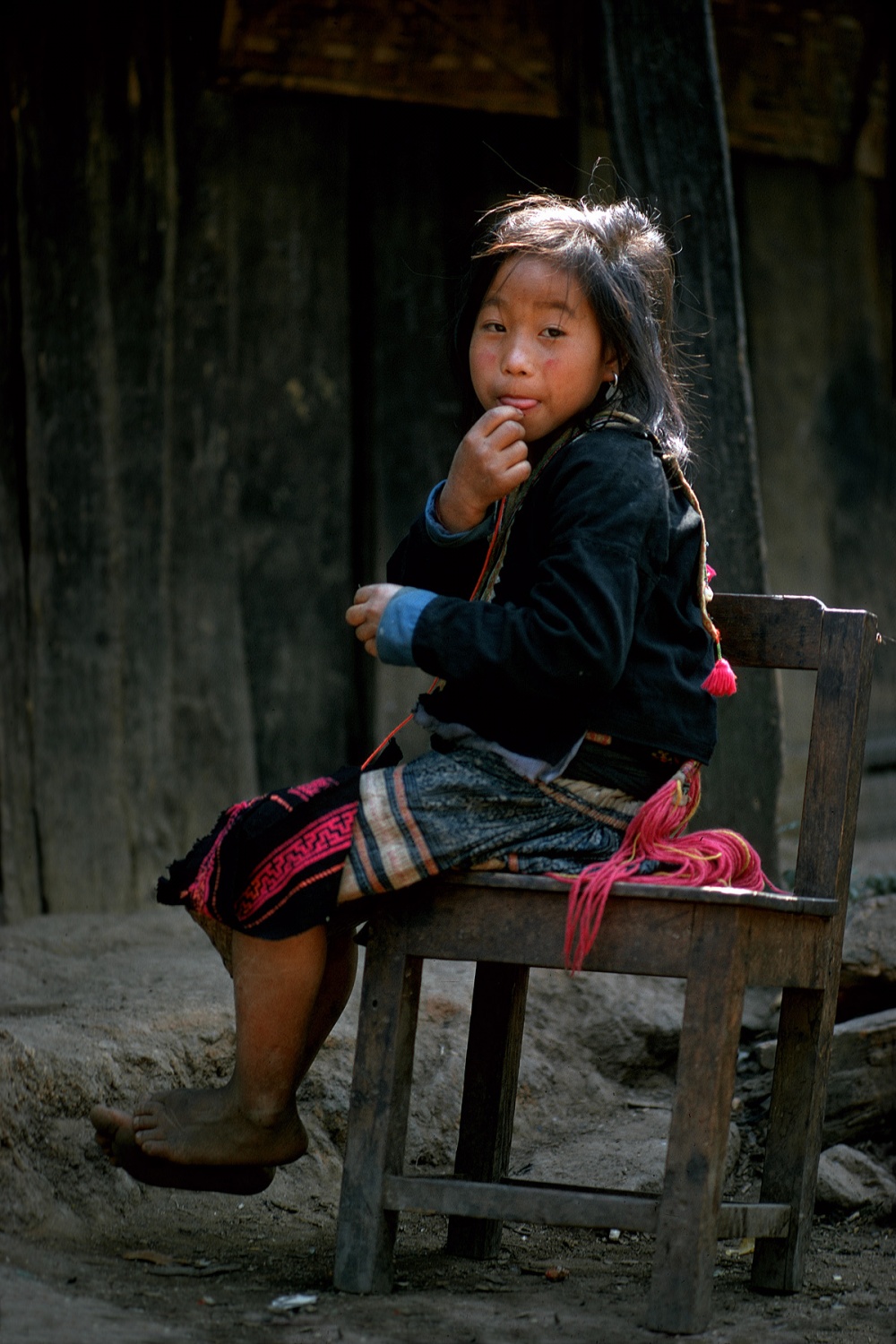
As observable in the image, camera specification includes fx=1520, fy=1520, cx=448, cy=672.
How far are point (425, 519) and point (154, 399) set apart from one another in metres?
2.02

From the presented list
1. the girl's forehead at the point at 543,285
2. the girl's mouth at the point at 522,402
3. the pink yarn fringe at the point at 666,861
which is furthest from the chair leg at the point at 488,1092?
the girl's forehead at the point at 543,285

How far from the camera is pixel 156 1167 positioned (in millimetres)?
2184

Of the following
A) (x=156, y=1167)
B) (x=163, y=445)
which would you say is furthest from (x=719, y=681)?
(x=163, y=445)

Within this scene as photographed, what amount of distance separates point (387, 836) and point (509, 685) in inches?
10.5

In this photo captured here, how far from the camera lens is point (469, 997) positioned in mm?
3273

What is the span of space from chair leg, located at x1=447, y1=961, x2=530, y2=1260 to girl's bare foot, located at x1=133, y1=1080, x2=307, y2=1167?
0.36 meters

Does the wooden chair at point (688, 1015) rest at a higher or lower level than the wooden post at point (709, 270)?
lower

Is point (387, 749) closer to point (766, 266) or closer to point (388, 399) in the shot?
point (388, 399)

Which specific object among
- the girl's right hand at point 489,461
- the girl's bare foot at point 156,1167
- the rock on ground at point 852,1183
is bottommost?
the rock on ground at point 852,1183

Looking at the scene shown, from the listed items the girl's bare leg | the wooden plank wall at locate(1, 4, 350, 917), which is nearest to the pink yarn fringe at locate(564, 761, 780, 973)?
the girl's bare leg

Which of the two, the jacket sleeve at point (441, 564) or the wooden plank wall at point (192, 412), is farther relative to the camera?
the wooden plank wall at point (192, 412)

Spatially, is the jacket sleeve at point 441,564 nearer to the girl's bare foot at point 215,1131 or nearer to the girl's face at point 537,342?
the girl's face at point 537,342

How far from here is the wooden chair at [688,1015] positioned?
199 centimetres


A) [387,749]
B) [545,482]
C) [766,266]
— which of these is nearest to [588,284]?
[545,482]
